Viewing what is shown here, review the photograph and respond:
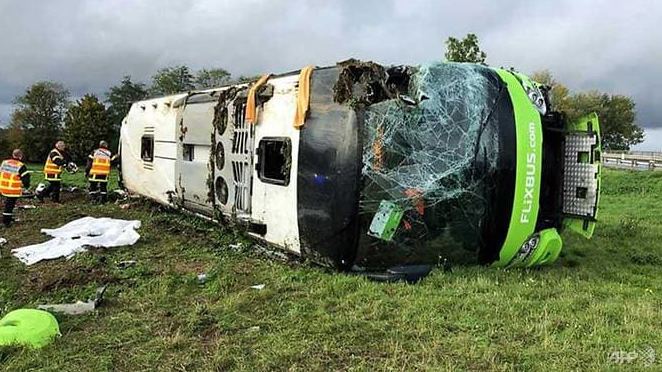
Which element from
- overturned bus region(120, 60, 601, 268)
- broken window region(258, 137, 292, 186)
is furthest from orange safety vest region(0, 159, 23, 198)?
overturned bus region(120, 60, 601, 268)

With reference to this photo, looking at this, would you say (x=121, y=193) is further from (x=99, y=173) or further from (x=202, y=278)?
(x=202, y=278)

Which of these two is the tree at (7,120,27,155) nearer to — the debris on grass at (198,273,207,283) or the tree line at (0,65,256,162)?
the tree line at (0,65,256,162)

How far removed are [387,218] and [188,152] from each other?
180 inches

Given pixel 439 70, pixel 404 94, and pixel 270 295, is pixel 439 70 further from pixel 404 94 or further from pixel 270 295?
pixel 270 295

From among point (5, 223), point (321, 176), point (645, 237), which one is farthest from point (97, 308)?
point (645, 237)

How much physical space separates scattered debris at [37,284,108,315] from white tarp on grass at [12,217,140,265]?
2.11m

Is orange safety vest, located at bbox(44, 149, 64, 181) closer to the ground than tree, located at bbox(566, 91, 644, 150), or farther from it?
closer to the ground

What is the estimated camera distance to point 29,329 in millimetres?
3959

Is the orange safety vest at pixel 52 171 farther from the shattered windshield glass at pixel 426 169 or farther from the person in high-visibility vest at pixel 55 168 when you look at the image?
the shattered windshield glass at pixel 426 169

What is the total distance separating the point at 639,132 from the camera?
56.2 m

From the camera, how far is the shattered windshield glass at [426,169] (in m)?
5.24

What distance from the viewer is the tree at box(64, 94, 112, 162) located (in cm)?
4459

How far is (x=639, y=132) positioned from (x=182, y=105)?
188 feet

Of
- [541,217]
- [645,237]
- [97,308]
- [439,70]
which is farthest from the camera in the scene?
[645,237]
